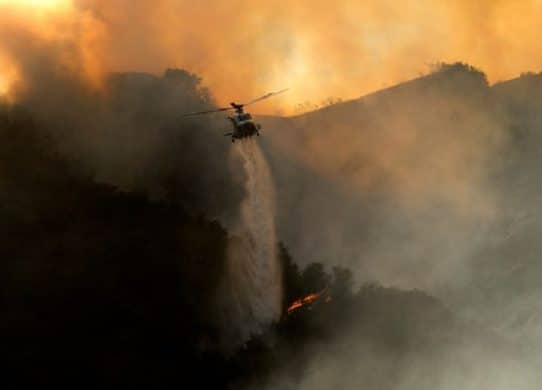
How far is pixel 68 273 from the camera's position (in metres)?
50.0

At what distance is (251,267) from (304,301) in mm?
6148

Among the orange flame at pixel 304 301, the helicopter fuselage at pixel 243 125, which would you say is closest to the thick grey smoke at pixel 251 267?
the orange flame at pixel 304 301

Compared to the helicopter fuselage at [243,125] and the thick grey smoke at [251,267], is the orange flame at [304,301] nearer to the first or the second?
the thick grey smoke at [251,267]

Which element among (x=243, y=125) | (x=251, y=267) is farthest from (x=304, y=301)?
(x=243, y=125)

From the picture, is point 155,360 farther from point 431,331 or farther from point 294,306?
point 431,331

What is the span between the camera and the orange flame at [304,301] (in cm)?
5594

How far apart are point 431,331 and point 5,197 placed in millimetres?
38323

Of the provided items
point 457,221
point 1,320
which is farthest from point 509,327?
point 1,320

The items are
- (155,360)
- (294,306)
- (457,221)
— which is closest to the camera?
(155,360)

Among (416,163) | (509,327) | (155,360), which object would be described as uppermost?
(416,163)

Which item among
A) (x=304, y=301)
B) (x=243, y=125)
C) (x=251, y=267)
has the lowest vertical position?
(x=304, y=301)

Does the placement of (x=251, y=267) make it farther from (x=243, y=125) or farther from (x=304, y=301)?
(x=243, y=125)

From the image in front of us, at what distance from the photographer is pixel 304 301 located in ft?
185

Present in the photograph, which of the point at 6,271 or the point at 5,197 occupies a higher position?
the point at 5,197
